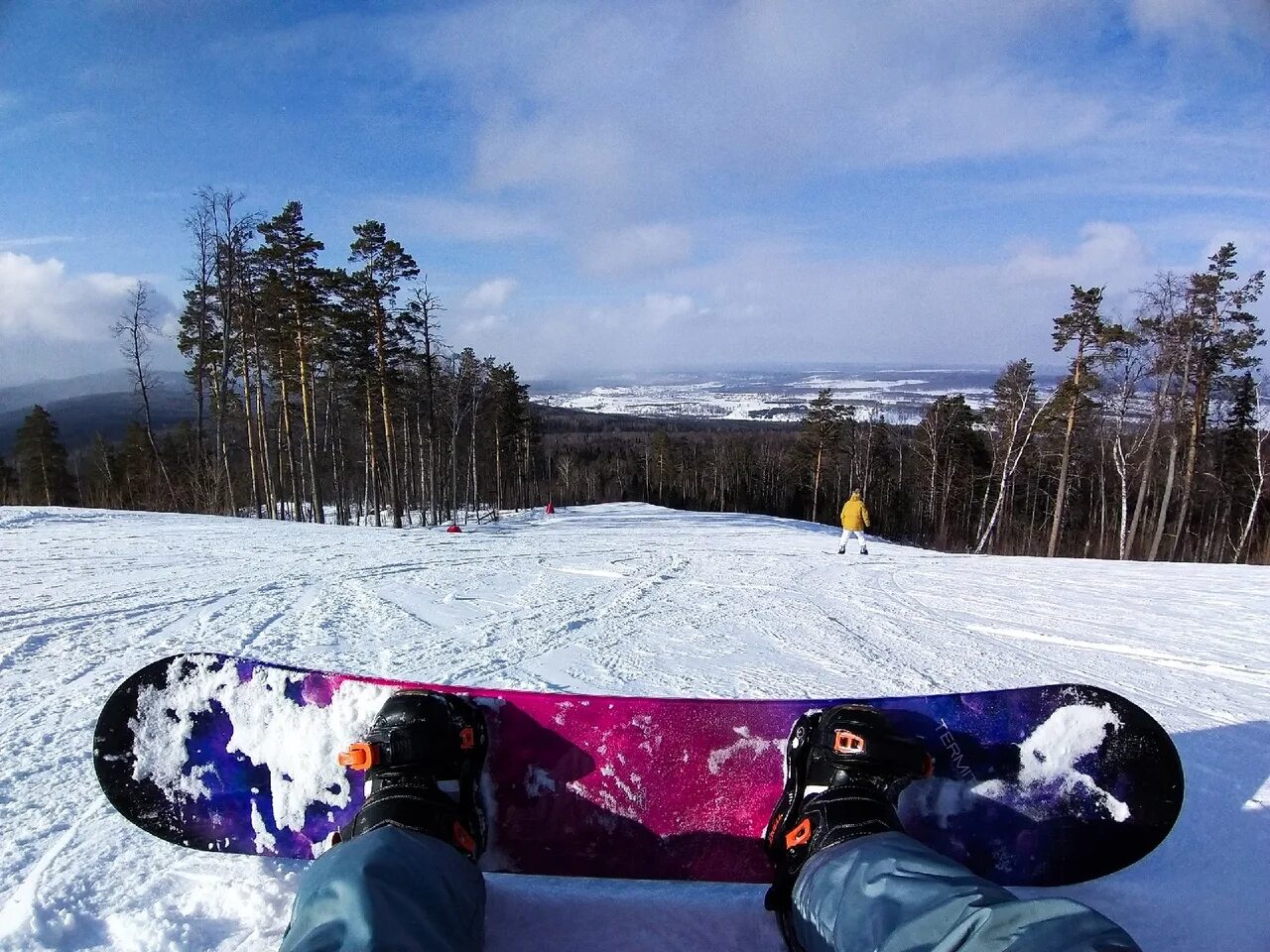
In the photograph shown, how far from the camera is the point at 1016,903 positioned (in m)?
1.14

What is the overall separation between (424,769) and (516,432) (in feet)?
121

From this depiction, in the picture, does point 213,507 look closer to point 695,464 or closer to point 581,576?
point 581,576

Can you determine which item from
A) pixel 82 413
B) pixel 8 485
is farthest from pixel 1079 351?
pixel 82 413

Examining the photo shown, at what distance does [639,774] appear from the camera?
2.06 meters

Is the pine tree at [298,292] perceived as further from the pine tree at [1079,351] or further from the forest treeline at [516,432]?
the pine tree at [1079,351]

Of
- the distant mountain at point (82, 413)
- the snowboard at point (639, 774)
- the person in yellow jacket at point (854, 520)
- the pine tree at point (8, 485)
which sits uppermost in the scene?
the distant mountain at point (82, 413)

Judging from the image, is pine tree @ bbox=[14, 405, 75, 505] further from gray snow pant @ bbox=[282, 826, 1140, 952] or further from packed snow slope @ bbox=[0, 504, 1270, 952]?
gray snow pant @ bbox=[282, 826, 1140, 952]

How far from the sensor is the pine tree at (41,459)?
112 ft

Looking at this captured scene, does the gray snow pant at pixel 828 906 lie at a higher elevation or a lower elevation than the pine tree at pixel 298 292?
lower

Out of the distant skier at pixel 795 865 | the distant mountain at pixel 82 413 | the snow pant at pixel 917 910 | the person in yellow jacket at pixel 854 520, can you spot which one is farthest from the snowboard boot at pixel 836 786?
the distant mountain at pixel 82 413

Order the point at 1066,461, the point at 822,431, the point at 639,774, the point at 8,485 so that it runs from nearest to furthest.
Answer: the point at 639,774 → the point at 1066,461 → the point at 822,431 → the point at 8,485

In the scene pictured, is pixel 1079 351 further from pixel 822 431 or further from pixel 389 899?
pixel 389 899

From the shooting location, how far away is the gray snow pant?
108 centimetres

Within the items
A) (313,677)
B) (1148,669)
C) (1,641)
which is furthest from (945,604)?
(1,641)
